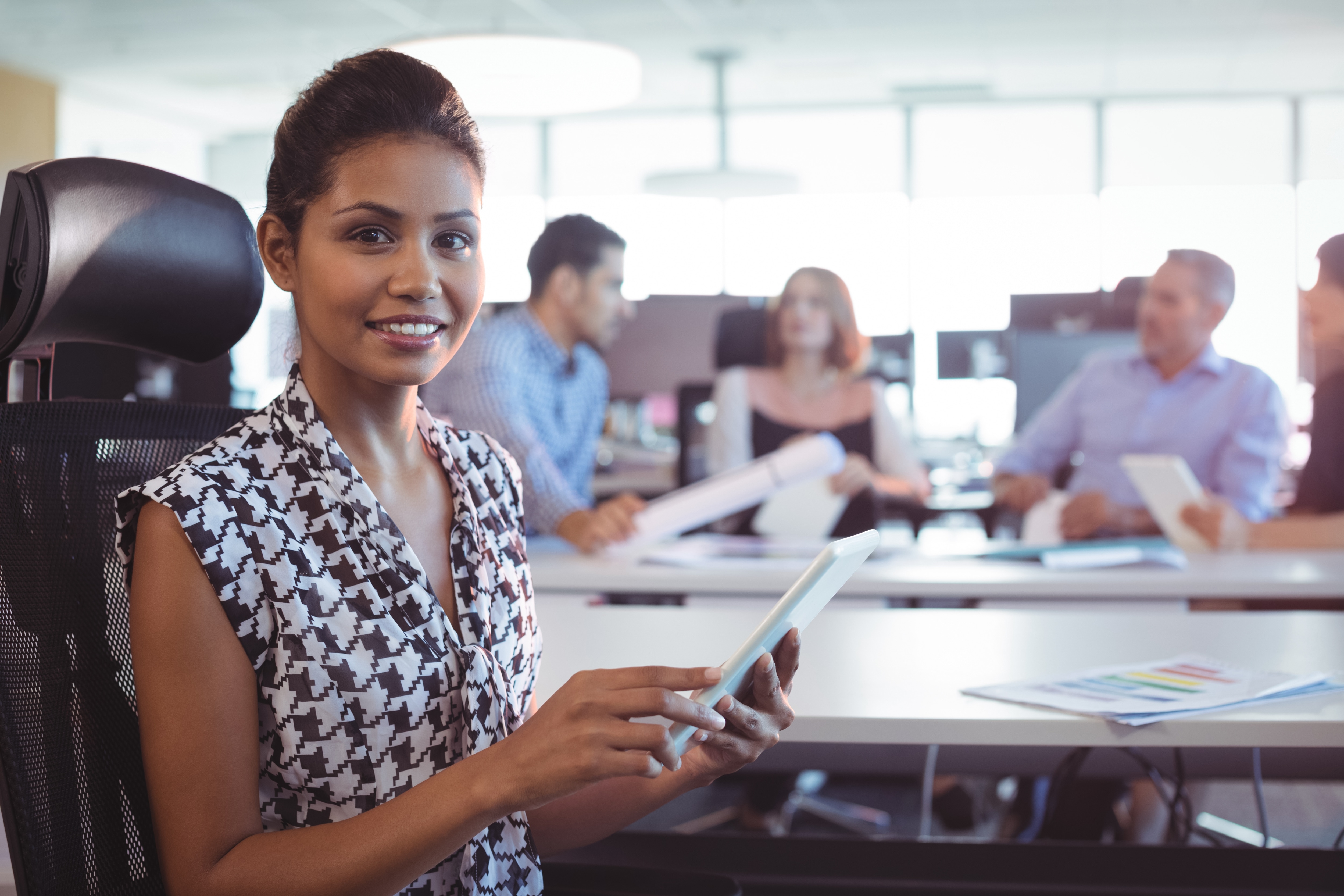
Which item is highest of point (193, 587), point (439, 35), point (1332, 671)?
point (439, 35)

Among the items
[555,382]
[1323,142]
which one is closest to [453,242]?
[555,382]

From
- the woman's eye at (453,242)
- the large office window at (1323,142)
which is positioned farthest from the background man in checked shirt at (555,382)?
the large office window at (1323,142)

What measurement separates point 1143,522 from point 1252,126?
20.0 ft

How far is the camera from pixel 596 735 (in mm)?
716

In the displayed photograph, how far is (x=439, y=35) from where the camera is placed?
10.5ft

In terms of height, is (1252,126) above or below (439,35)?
above

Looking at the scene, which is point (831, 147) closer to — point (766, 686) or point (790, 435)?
point (790, 435)

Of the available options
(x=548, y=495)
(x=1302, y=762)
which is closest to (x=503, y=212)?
(x=548, y=495)

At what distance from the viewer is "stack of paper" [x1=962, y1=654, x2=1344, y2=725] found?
3.65 ft

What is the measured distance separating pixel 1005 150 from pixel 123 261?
7.82m

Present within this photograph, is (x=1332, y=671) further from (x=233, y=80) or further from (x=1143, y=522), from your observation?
(x=233, y=80)

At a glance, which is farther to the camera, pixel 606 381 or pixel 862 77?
pixel 862 77

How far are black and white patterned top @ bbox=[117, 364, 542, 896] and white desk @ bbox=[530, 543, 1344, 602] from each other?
1.19 metres

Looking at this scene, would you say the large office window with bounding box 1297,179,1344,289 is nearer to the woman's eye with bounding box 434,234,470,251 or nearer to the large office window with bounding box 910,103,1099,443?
the large office window with bounding box 910,103,1099,443
